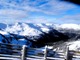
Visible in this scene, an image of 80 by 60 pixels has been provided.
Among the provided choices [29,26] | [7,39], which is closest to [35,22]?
[29,26]

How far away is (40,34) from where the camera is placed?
1404 cm

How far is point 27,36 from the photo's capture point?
1380 centimetres

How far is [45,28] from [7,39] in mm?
1848

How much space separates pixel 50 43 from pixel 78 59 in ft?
7.11

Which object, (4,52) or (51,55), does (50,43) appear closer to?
(51,55)

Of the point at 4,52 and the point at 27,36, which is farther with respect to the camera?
the point at 27,36

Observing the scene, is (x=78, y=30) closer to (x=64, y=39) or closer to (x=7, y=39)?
(x=64, y=39)

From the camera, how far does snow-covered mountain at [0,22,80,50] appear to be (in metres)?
13.3

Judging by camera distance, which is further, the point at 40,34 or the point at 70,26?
the point at 40,34

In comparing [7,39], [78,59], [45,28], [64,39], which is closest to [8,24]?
[7,39]


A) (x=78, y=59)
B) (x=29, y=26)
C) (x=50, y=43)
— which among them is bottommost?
(x=78, y=59)

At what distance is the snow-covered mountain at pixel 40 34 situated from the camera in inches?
523

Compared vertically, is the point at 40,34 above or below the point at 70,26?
below

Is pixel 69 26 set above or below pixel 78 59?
above
